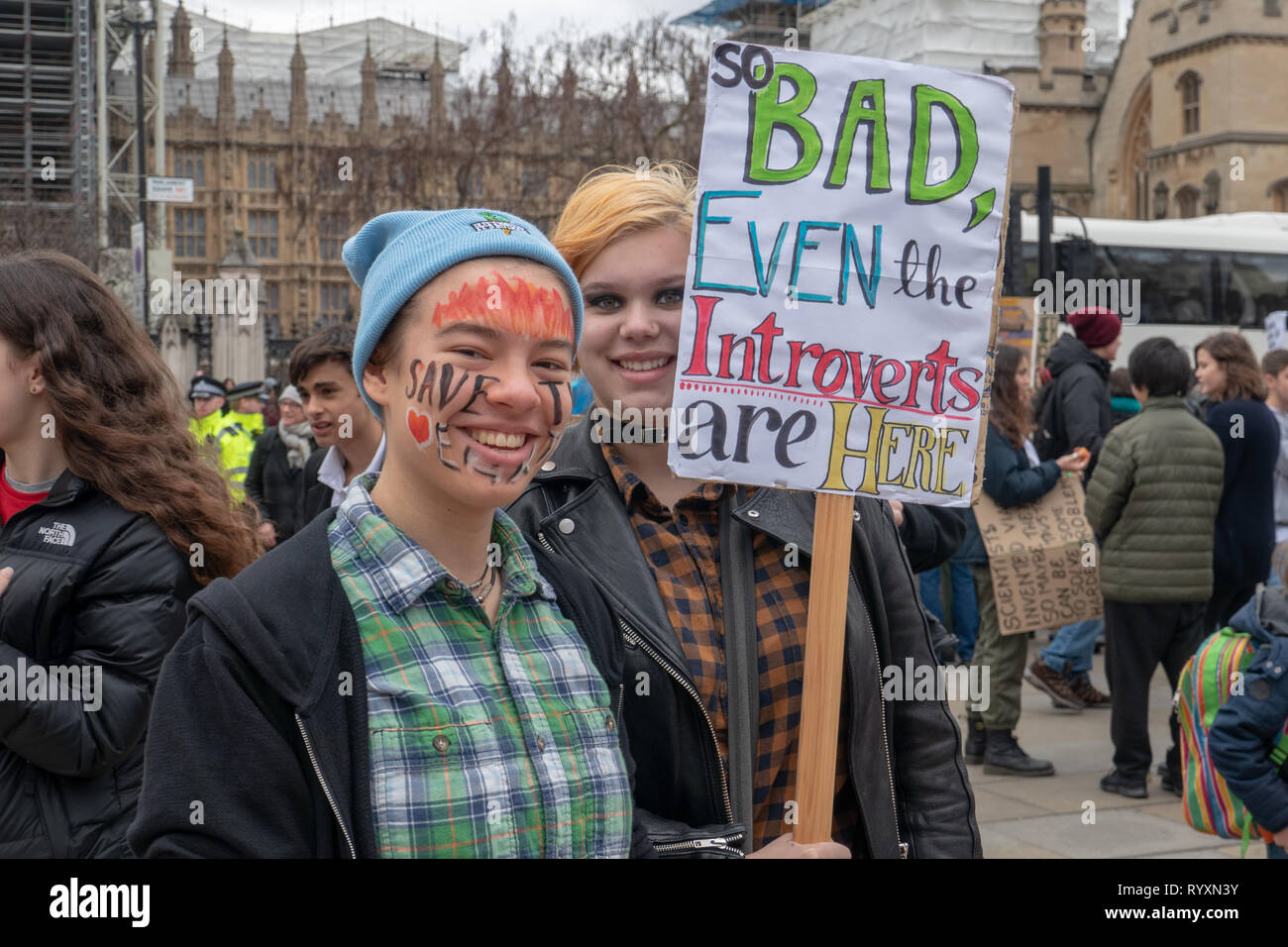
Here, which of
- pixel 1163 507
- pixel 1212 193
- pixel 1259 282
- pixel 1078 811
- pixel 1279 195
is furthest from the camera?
pixel 1212 193

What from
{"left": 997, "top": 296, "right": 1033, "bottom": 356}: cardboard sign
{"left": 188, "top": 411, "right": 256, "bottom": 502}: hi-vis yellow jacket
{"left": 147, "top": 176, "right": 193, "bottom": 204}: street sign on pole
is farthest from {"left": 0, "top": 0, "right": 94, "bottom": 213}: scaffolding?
{"left": 997, "top": 296, "right": 1033, "bottom": 356}: cardboard sign

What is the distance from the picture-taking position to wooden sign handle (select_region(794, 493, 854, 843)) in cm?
218

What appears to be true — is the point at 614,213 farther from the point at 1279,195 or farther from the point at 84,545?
the point at 1279,195

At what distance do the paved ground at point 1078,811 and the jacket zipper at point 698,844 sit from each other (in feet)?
12.7

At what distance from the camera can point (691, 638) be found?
7.58 ft

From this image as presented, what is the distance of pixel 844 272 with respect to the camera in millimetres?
2418

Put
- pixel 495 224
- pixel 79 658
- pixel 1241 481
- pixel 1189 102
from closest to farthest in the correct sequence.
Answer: pixel 495 224 < pixel 79 658 < pixel 1241 481 < pixel 1189 102

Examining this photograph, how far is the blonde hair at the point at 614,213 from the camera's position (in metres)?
2.46

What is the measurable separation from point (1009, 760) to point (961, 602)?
3.04ft

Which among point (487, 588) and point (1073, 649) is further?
point (1073, 649)

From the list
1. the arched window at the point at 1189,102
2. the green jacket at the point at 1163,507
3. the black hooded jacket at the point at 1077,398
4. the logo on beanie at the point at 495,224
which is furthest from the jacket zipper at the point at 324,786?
the arched window at the point at 1189,102

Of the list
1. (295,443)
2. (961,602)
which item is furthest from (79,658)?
(961,602)

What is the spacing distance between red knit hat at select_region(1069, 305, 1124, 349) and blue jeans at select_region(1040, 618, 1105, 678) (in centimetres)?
164

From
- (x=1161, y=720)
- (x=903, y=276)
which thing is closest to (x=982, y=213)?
(x=903, y=276)
